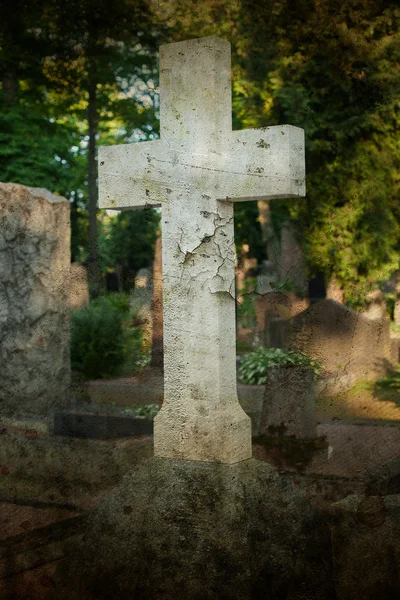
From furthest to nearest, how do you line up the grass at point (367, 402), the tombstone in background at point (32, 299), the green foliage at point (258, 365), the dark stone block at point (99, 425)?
the green foliage at point (258, 365) → the tombstone in background at point (32, 299) → the dark stone block at point (99, 425) → the grass at point (367, 402)

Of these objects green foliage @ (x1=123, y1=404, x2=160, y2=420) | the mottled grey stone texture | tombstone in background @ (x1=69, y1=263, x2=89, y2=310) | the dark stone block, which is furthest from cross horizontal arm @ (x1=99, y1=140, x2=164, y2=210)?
tombstone in background @ (x1=69, y1=263, x2=89, y2=310)

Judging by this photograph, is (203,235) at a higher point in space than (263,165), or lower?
lower

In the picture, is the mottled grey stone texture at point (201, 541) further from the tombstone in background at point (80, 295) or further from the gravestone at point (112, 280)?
the gravestone at point (112, 280)

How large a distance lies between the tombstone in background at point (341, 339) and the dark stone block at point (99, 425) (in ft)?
5.28

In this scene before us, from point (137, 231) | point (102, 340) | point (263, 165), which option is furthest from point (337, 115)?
point (137, 231)

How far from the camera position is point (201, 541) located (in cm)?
449

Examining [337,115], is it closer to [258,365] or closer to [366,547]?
[258,365]

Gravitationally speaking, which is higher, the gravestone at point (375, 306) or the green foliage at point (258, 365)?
the gravestone at point (375, 306)

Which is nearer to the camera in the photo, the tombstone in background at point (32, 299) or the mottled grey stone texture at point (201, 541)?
the mottled grey stone texture at point (201, 541)

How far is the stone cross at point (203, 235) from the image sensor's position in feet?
14.9

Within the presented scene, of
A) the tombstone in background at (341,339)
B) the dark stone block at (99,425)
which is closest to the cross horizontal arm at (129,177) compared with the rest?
the tombstone in background at (341,339)

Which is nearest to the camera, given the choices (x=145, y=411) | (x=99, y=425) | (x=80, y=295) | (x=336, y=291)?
(x=99, y=425)

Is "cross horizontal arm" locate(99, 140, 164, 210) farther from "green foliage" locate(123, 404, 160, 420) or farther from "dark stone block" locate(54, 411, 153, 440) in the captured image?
"green foliage" locate(123, 404, 160, 420)

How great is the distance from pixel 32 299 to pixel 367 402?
3.46m
